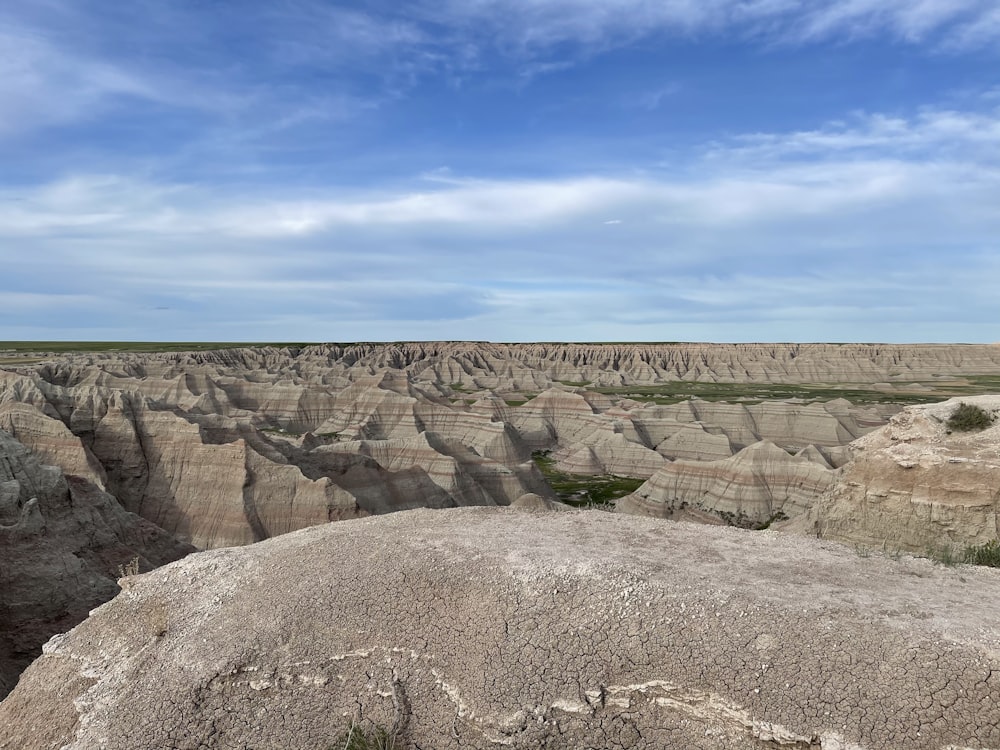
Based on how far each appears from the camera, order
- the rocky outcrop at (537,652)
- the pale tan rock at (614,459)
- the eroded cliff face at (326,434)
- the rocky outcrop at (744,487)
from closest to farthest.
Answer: the rocky outcrop at (537,652)
the eroded cliff face at (326,434)
the rocky outcrop at (744,487)
the pale tan rock at (614,459)

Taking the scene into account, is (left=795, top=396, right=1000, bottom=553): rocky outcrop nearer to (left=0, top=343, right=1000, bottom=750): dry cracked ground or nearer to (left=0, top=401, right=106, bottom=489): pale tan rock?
(left=0, top=343, right=1000, bottom=750): dry cracked ground

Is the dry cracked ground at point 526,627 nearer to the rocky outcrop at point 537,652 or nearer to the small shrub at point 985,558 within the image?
the rocky outcrop at point 537,652

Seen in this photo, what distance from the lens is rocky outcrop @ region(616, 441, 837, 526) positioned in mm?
41188

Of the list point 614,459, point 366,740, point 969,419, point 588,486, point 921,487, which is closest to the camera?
point 366,740

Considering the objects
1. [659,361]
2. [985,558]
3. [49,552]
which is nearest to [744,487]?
[985,558]

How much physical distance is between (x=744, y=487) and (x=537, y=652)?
123 feet

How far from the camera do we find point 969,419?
20000mm

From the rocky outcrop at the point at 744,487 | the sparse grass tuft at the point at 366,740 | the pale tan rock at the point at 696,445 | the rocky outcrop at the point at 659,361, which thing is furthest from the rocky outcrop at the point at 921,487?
the rocky outcrop at the point at 659,361

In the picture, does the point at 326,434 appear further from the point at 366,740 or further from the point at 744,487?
the point at 366,740

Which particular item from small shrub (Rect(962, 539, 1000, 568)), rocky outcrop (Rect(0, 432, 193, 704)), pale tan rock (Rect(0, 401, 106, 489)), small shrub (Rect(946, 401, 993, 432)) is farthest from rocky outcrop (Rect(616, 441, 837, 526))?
pale tan rock (Rect(0, 401, 106, 489))

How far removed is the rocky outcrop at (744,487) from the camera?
41188mm

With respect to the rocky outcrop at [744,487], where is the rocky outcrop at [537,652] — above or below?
above

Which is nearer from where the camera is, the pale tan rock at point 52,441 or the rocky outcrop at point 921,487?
the rocky outcrop at point 921,487

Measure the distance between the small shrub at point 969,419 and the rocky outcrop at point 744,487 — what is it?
21086 mm
